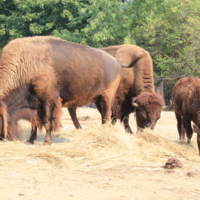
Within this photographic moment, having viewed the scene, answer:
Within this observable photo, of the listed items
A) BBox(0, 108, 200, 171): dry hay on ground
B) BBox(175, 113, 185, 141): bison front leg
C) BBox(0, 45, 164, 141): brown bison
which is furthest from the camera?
BBox(0, 45, 164, 141): brown bison

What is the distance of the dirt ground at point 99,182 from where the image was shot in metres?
4.41

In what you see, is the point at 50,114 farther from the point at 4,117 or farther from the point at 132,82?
the point at 132,82

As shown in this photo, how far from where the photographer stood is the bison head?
9.56m

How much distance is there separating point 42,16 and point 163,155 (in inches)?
713

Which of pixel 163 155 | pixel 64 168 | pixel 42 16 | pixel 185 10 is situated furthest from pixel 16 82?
pixel 185 10

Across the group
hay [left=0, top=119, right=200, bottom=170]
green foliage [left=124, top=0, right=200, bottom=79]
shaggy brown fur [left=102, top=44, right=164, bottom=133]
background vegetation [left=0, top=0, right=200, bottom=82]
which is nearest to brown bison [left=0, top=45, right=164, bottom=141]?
shaggy brown fur [left=102, top=44, right=164, bottom=133]

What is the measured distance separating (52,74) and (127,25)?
15.4m

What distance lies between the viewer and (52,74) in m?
8.34

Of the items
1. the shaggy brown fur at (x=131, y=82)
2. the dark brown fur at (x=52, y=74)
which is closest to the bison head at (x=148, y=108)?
the shaggy brown fur at (x=131, y=82)

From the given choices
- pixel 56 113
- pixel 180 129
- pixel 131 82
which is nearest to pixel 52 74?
pixel 56 113

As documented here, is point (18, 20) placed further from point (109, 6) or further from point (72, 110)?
point (72, 110)

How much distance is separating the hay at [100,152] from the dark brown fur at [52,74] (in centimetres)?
104

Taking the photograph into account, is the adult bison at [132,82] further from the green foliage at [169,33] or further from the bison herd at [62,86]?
the green foliage at [169,33]

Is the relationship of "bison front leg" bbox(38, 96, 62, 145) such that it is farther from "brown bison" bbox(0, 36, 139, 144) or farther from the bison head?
the bison head
